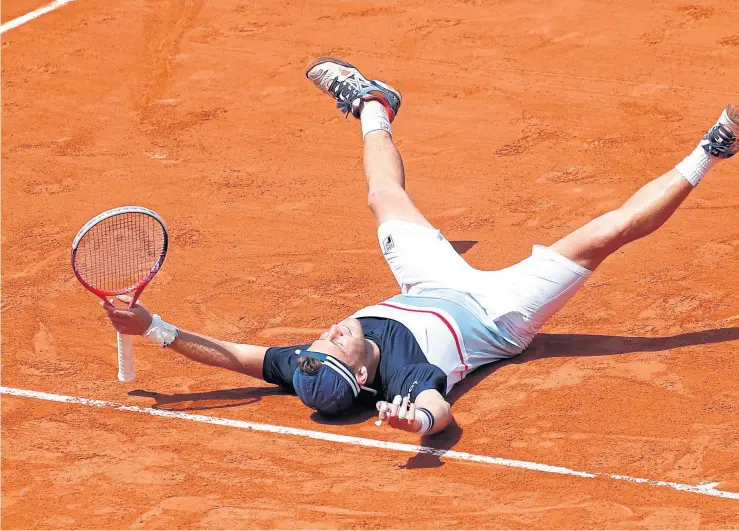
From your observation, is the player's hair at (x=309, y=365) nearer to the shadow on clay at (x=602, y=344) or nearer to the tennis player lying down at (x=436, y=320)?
the tennis player lying down at (x=436, y=320)

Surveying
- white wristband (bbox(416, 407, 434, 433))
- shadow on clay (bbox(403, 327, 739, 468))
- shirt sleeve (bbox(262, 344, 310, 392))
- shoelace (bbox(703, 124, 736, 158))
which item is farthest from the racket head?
shoelace (bbox(703, 124, 736, 158))

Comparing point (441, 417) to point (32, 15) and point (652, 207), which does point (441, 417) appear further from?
point (32, 15)

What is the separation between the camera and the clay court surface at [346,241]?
6793mm

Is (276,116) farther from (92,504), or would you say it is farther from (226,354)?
(92,504)

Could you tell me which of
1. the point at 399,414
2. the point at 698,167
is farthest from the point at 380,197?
the point at 399,414

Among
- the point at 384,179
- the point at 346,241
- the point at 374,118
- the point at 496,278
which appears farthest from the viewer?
the point at 346,241

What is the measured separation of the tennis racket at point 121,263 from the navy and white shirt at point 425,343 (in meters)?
0.94

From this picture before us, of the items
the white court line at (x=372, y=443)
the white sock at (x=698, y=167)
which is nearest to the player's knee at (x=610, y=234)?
Result: the white sock at (x=698, y=167)

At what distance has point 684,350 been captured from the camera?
26.2ft

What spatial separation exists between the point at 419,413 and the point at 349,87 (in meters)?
3.58

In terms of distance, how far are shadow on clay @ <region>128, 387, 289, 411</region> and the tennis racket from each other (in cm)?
26

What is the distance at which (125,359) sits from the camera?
7.78m

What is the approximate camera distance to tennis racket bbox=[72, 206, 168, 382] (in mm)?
7711

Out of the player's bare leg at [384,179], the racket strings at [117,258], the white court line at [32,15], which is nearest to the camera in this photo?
the racket strings at [117,258]
